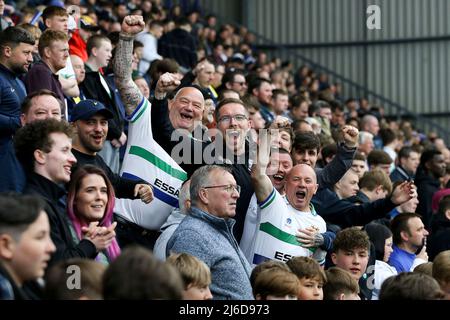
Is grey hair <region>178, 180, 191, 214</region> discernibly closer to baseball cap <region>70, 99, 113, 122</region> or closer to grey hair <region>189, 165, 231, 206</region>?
grey hair <region>189, 165, 231, 206</region>

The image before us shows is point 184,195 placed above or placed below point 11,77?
below

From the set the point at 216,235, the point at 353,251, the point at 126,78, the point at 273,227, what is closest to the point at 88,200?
the point at 216,235

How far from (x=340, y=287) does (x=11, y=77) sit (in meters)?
3.05

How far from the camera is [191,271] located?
244 inches

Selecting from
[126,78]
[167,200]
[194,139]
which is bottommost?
[167,200]

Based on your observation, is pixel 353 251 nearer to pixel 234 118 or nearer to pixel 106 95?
pixel 234 118

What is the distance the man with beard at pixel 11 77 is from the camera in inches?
309

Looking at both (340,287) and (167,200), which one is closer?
(340,287)

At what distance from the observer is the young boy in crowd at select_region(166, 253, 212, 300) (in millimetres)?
6156

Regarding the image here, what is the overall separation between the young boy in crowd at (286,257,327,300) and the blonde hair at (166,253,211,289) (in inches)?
34.3

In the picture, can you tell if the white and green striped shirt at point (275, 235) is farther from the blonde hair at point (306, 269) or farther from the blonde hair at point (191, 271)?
the blonde hair at point (191, 271)

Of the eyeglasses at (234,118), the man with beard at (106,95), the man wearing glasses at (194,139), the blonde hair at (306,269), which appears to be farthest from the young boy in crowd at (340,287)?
the man with beard at (106,95)

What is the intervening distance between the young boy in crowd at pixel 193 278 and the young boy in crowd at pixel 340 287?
1292 mm

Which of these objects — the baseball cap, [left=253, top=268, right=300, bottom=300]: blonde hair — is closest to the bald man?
the baseball cap
